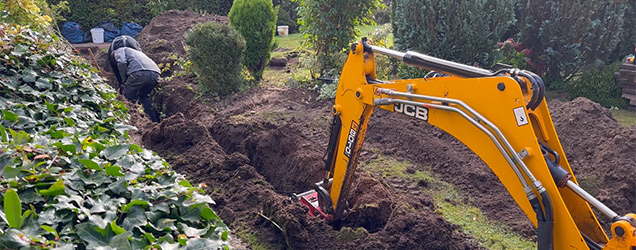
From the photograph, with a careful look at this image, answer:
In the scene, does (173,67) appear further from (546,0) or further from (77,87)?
(546,0)

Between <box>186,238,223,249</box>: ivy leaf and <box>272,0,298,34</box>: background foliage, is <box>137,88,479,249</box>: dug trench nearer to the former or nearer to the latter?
<box>186,238,223,249</box>: ivy leaf

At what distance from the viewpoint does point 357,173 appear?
6.55 m

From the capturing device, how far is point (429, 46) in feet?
34.0

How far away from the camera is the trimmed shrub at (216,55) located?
9.87 meters

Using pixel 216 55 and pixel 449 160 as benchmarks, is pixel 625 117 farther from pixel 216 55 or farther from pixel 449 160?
pixel 216 55

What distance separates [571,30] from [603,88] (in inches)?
50.4

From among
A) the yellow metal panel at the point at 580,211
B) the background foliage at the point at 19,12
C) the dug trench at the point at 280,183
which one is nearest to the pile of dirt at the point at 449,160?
the dug trench at the point at 280,183

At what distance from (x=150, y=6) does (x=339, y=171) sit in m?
15.1

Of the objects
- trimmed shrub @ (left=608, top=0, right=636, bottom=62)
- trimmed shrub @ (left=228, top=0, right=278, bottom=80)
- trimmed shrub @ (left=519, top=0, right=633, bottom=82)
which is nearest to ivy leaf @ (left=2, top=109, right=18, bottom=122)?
trimmed shrub @ (left=228, top=0, right=278, bottom=80)

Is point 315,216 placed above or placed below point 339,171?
below

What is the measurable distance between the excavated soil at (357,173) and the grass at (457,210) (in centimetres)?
12

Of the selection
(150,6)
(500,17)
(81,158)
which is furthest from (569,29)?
(150,6)

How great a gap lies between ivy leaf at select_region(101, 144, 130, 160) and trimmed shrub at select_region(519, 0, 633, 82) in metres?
9.38

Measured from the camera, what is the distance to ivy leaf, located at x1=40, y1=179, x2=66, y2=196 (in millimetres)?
2676
